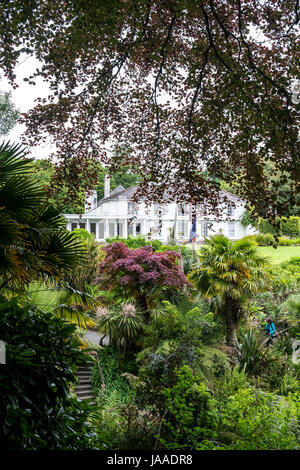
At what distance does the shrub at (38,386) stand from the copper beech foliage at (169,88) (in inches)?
58.4

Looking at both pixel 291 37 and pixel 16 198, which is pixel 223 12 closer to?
pixel 291 37

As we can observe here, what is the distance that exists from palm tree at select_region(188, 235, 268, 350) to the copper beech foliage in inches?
203

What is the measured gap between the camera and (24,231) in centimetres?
283

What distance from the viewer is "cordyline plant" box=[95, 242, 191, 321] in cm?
874

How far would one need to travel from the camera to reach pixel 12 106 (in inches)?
144

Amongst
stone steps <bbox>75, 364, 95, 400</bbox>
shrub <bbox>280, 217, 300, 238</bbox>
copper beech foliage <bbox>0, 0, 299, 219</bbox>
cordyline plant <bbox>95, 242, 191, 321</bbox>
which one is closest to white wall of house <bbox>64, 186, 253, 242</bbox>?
shrub <bbox>280, 217, 300, 238</bbox>

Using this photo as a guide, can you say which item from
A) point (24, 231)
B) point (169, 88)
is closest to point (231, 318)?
point (169, 88)

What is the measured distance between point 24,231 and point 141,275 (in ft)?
19.9

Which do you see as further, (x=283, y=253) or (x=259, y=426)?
(x=283, y=253)

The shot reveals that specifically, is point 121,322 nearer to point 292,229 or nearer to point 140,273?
point 140,273

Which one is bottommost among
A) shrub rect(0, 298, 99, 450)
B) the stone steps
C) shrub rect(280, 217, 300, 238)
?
the stone steps

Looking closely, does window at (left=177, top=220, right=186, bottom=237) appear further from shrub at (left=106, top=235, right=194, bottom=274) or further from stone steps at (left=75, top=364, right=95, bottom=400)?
stone steps at (left=75, top=364, right=95, bottom=400)

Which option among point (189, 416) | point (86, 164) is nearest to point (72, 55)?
point (86, 164)

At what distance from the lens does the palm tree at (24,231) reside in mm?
2404
